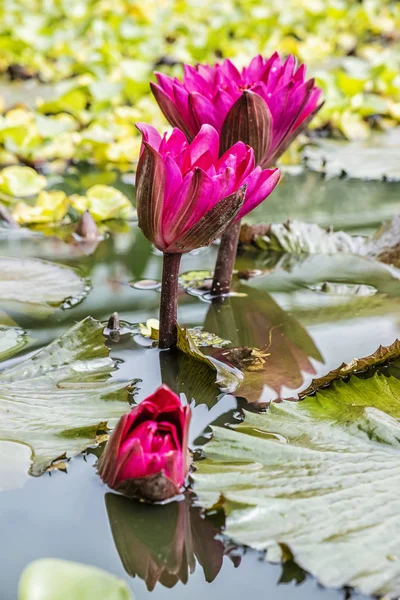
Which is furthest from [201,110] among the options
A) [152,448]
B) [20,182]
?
[20,182]

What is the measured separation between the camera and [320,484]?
0.71m

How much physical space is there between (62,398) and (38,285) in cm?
41

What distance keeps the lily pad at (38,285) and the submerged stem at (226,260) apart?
23 cm

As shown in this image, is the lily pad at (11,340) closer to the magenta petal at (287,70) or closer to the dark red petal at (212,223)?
the dark red petal at (212,223)

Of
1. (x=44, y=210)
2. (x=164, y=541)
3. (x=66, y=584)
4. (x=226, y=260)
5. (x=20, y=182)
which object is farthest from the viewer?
(x=20, y=182)

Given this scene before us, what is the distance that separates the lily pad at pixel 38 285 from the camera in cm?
118

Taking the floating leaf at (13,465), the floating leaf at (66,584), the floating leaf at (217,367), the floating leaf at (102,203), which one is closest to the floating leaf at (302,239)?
the floating leaf at (102,203)

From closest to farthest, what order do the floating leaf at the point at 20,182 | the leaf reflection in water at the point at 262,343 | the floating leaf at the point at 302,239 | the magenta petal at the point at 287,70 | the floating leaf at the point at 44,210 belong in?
1. the leaf reflection in water at the point at 262,343
2. the magenta petal at the point at 287,70
3. the floating leaf at the point at 302,239
4. the floating leaf at the point at 44,210
5. the floating leaf at the point at 20,182

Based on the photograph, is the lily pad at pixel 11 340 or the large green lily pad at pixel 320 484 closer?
the large green lily pad at pixel 320 484

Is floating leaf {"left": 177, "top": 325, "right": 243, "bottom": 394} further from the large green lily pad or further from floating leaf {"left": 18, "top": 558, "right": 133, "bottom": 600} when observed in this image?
floating leaf {"left": 18, "top": 558, "right": 133, "bottom": 600}

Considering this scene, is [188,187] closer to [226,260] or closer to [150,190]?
[150,190]

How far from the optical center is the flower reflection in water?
640mm

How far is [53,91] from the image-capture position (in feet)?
8.09

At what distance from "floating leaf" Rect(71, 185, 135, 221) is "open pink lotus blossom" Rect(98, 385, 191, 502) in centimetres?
99
